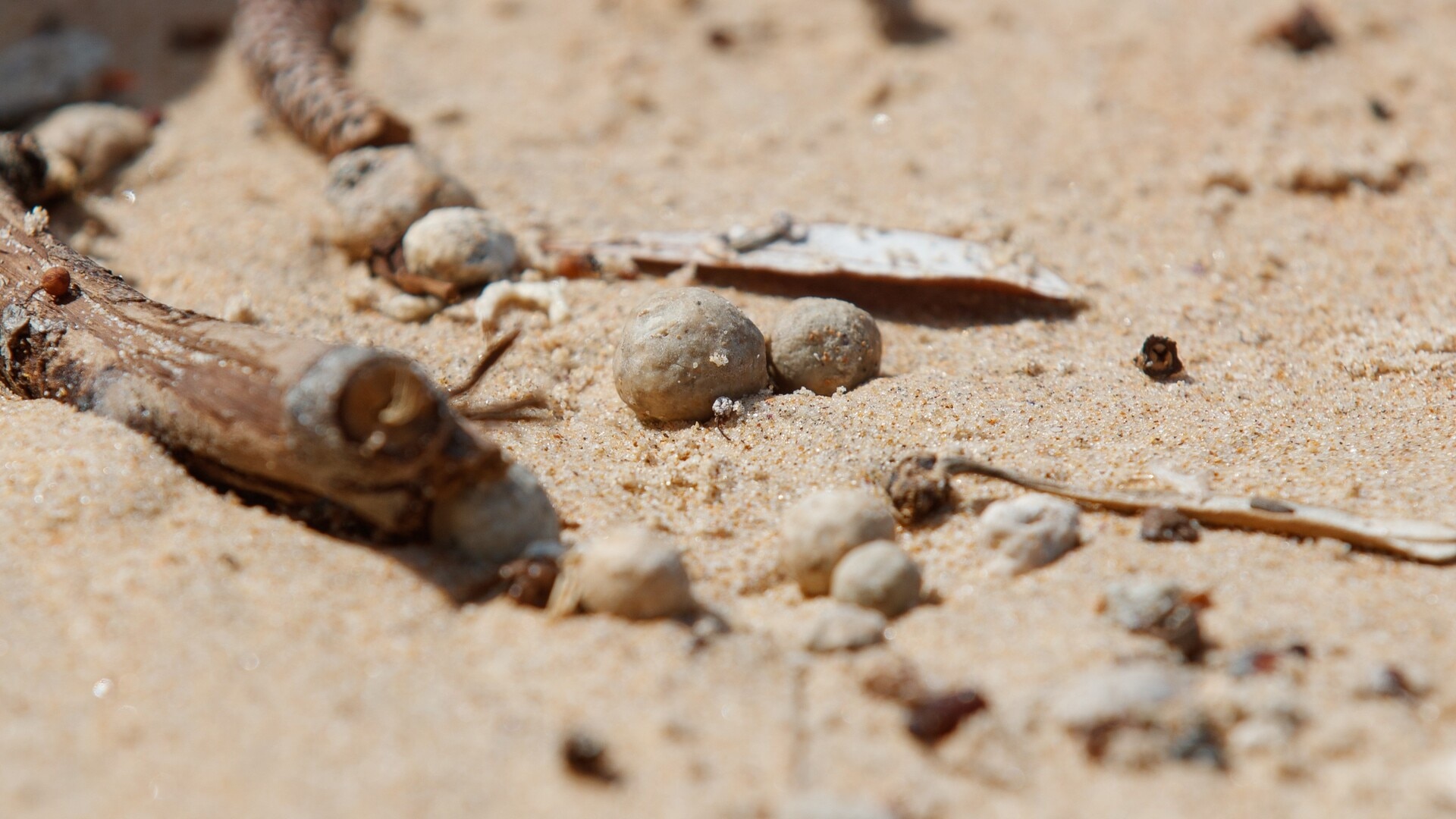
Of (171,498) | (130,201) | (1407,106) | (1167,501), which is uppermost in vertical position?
(1407,106)

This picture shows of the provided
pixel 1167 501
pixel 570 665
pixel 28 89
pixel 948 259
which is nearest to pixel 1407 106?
pixel 948 259

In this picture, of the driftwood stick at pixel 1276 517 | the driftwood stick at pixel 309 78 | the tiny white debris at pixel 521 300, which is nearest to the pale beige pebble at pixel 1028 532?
the driftwood stick at pixel 1276 517

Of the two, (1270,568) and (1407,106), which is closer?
(1270,568)

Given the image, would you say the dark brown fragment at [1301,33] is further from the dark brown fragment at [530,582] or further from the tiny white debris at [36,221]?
the tiny white debris at [36,221]

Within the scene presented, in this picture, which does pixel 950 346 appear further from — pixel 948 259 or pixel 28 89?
pixel 28 89

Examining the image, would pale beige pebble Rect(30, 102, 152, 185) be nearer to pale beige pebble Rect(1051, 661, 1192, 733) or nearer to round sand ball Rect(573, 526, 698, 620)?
round sand ball Rect(573, 526, 698, 620)

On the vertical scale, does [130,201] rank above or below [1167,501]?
below

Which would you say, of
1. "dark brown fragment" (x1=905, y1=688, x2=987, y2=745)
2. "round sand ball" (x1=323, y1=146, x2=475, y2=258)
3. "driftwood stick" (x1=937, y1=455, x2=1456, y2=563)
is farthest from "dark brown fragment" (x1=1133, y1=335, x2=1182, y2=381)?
"round sand ball" (x1=323, y1=146, x2=475, y2=258)

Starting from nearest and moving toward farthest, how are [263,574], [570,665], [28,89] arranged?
[570,665] < [263,574] < [28,89]
